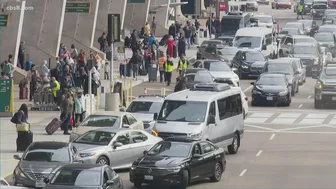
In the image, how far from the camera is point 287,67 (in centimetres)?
5509

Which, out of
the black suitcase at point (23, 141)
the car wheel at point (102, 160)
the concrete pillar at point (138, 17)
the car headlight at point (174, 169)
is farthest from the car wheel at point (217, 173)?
the concrete pillar at point (138, 17)

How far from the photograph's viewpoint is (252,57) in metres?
61.0

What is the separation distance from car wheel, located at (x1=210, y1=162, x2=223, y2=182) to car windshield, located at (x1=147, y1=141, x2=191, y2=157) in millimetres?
1077

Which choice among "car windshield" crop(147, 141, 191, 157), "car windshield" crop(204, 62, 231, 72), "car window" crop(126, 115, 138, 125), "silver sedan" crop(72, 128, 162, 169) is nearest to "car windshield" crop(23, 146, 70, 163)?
"silver sedan" crop(72, 128, 162, 169)

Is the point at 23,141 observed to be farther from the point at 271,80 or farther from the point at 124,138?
the point at 271,80

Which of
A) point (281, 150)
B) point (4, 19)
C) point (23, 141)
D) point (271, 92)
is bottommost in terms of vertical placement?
point (281, 150)

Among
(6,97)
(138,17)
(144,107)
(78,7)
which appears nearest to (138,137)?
(144,107)

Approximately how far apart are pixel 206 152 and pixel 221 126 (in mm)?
5122

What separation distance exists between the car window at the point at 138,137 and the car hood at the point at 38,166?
4112 millimetres

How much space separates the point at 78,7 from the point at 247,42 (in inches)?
431

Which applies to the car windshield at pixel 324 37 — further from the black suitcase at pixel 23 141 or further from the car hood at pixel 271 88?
the black suitcase at pixel 23 141

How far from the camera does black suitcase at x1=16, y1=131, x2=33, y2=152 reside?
34.4 metres

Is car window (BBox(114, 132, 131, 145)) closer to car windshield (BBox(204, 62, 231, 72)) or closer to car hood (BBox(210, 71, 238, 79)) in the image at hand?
car hood (BBox(210, 71, 238, 79))

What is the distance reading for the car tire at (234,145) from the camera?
36.1 metres
